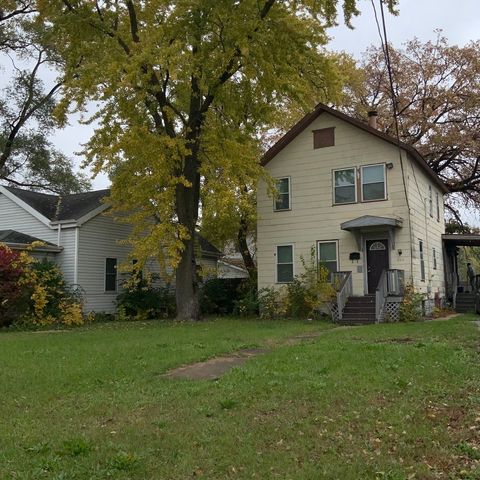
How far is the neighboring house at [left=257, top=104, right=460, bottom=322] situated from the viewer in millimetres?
19172

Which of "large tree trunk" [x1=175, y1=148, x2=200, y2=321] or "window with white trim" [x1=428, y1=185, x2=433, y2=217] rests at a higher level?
"window with white trim" [x1=428, y1=185, x2=433, y2=217]

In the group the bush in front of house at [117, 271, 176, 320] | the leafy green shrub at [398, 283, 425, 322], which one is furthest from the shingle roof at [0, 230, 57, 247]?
the leafy green shrub at [398, 283, 425, 322]

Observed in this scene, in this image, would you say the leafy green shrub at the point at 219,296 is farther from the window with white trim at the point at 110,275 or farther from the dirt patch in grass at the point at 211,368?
the dirt patch in grass at the point at 211,368

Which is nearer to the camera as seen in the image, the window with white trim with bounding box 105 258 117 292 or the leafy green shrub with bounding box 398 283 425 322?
the leafy green shrub with bounding box 398 283 425 322

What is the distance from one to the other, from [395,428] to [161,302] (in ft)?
59.9

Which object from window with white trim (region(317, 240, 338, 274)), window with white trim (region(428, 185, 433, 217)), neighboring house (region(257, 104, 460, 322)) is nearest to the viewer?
neighboring house (region(257, 104, 460, 322))

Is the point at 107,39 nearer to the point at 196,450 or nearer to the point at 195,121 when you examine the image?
the point at 195,121

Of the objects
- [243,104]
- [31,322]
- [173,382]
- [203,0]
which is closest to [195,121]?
[243,104]

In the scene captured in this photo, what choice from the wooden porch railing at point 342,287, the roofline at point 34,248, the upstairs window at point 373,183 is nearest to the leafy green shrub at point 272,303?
the wooden porch railing at point 342,287

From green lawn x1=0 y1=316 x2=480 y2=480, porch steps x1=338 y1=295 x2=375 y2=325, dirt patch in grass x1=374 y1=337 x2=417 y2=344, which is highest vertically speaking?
porch steps x1=338 y1=295 x2=375 y2=325

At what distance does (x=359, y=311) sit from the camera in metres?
18.4

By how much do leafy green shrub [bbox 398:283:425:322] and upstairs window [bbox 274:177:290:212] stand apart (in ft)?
19.4

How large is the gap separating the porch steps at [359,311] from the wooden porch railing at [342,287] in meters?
0.19

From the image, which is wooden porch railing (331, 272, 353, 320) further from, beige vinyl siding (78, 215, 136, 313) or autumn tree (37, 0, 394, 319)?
beige vinyl siding (78, 215, 136, 313)
